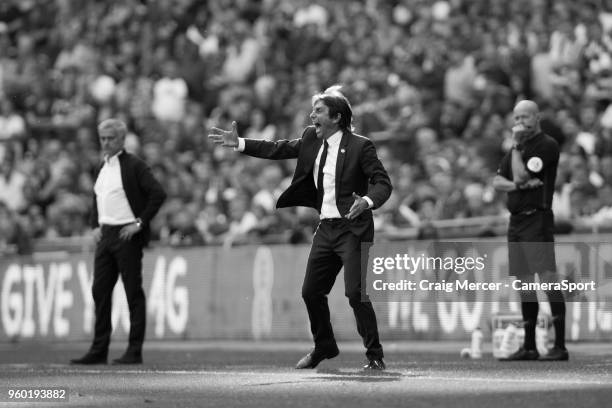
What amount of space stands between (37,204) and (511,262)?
1291cm

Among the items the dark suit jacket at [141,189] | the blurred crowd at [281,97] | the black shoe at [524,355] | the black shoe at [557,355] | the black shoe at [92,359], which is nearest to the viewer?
the black shoe at [557,355]

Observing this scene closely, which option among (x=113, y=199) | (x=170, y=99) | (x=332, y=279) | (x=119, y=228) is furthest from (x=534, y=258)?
(x=170, y=99)

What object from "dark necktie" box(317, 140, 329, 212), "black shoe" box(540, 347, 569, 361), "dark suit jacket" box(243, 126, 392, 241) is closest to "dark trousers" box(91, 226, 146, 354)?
"dark suit jacket" box(243, 126, 392, 241)

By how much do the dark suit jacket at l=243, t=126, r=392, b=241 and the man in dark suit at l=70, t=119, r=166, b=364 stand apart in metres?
2.72

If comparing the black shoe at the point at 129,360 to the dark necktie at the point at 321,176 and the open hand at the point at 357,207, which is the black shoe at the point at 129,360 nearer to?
the dark necktie at the point at 321,176

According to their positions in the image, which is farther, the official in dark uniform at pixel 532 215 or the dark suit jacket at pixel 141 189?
the dark suit jacket at pixel 141 189

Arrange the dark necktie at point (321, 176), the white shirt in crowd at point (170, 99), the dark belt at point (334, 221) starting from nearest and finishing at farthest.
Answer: the dark belt at point (334, 221) → the dark necktie at point (321, 176) → the white shirt in crowd at point (170, 99)

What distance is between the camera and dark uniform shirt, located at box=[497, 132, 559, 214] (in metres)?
13.6

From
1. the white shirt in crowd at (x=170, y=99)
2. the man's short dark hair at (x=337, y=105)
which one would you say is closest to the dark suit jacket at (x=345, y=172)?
the man's short dark hair at (x=337, y=105)

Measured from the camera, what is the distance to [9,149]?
2634 cm

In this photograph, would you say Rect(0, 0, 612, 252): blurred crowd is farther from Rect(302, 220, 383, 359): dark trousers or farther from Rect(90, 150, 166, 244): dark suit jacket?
Rect(302, 220, 383, 359): dark trousers

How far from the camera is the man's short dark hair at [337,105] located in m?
11.9

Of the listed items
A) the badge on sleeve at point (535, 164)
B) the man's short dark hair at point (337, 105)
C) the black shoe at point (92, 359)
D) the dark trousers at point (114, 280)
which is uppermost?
the man's short dark hair at point (337, 105)

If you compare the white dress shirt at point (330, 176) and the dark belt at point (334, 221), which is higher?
the white dress shirt at point (330, 176)
